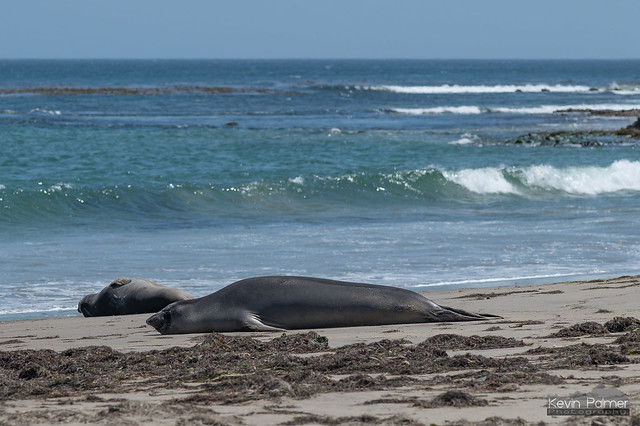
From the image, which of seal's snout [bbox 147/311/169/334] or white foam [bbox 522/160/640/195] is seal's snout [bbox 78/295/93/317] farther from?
white foam [bbox 522/160/640/195]

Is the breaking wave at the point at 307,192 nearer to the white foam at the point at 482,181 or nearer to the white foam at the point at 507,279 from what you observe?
the white foam at the point at 482,181

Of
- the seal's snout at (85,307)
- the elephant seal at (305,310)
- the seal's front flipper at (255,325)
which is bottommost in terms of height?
the seal's snout at (85,307)

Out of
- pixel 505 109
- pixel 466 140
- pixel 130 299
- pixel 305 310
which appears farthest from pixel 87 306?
pixel 505 109

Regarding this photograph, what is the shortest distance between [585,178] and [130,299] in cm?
1477

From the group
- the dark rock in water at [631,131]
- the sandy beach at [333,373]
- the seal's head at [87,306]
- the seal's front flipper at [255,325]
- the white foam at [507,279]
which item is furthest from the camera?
the dark rock in water at [631,131]

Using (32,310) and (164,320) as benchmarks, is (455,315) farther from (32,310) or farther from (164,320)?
(32,310)

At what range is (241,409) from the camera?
3.98 m

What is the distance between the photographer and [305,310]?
6.98m

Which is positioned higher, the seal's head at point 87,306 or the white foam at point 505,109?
the white foam at point 505,109

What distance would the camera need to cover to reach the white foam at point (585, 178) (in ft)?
66.9

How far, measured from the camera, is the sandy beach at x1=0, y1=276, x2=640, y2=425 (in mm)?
3836

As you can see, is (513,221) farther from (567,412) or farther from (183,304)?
(567,412)

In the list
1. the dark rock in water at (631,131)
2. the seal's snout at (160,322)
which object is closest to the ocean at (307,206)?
the dark rock in water at (631,131)

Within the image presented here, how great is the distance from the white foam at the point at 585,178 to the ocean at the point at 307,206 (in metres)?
0.05
